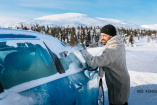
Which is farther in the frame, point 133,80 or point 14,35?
point 133,80

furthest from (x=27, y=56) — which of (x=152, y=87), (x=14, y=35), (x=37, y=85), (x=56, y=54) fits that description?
(x=152, y=87)

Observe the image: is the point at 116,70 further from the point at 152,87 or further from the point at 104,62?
the point at 152,87

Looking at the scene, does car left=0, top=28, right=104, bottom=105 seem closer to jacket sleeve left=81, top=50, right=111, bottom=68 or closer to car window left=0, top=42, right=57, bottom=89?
car window left=0, top=42, right=57, bottom=89

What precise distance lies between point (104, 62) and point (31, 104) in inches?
53.2

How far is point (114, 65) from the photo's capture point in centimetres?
237

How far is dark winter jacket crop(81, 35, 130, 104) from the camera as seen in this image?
7.49 feet

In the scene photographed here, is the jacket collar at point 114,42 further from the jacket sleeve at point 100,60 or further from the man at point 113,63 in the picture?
the jacket sleeve at point 100,60

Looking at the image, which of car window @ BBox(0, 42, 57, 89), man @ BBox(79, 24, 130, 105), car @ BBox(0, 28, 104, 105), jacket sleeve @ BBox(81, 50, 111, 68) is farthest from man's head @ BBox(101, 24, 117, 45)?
car window @ BBox(0, 42, 57, 89)

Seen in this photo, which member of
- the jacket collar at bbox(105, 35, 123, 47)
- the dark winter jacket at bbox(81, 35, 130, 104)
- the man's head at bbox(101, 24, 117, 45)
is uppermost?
the man's head at bbox(101, 24, 117, 45)

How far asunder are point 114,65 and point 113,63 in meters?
0.04

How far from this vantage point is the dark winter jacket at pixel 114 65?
228cm

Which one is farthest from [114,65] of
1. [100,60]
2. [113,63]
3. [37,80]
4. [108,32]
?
[37,80]

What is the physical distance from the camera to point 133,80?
211 inches

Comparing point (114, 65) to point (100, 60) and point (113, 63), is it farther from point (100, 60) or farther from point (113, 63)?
point (100, 60)
